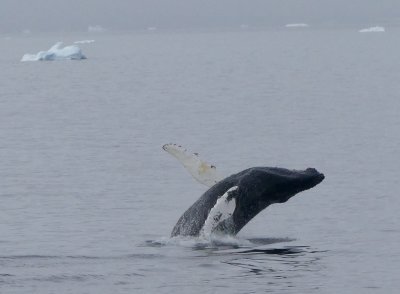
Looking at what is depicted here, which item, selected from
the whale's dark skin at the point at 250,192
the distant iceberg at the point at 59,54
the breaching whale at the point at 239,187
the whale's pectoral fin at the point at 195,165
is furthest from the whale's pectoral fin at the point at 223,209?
the distant iceberg at the point at 59,54

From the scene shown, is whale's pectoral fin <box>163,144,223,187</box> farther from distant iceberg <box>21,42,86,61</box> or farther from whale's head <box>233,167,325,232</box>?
distant iceberg <box>21,42,86,61</box>

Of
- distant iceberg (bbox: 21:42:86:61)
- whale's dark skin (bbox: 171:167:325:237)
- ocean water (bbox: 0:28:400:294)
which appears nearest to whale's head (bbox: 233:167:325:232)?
whale's dark skin (bbox: 171:167:325:237)

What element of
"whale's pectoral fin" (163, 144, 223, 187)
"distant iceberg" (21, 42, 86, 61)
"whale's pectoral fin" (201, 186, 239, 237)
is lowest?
"whale's pectoral fin" (201, 186, 239, 237)

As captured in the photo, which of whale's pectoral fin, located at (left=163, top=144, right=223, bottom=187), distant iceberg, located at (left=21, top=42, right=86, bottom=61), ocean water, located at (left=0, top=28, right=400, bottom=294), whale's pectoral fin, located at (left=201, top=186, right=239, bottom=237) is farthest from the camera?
distant iceberg, located at (left=21, top=42, right=86, bottom=61)

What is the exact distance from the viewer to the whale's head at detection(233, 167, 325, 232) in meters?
22.3

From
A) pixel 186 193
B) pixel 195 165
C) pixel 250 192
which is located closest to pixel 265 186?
pixel 250 192

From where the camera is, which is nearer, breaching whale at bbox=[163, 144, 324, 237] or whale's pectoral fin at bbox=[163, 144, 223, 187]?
breaching whale at bbox=[163, 144, 324, 237]

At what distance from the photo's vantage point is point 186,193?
103 feet

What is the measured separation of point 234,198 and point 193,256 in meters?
1.26

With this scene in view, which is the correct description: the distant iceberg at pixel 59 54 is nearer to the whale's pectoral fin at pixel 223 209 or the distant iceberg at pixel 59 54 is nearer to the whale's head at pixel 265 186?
the whale's head at pixel 265 186

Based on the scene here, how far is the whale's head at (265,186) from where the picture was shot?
73.2 feet

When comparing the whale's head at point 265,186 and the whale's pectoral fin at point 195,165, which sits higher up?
the whale's pectoral fin at point 195,165

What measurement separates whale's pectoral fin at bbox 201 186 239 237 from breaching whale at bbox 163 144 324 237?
0.28 m

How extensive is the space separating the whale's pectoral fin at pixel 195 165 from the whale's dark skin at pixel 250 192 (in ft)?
0.75
